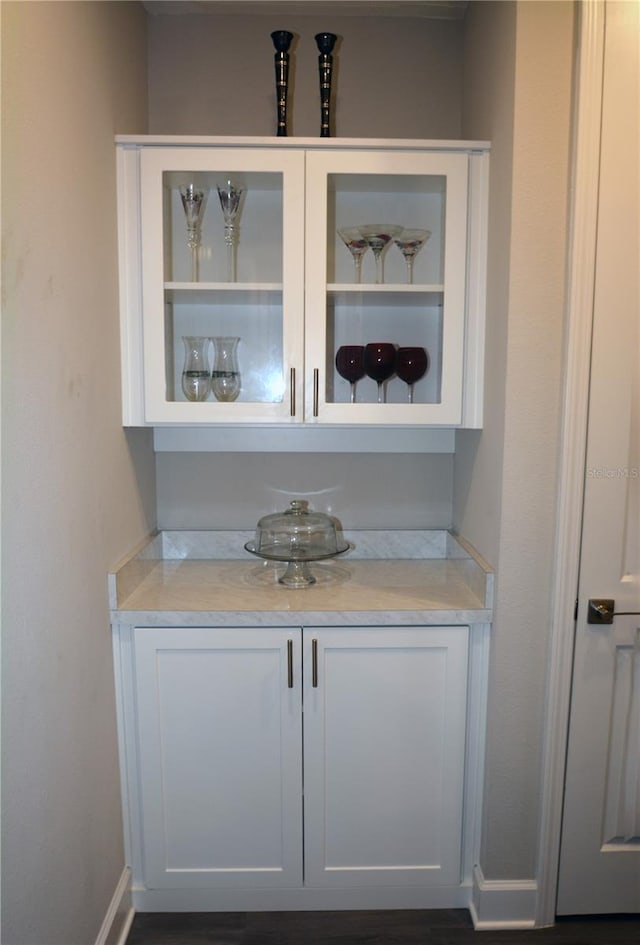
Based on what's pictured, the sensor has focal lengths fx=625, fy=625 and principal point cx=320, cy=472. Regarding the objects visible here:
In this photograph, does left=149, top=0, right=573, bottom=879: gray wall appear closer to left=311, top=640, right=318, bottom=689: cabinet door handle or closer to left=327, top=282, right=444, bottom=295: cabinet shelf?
left=327, top=282, right=444, bottom=295: cabinet shelf

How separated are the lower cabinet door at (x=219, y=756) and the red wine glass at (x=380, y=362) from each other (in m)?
0.73

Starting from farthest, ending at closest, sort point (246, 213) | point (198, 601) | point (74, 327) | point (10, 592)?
point (246, 213)
point (198, 601)
point (74, 327)
point (10, 592)

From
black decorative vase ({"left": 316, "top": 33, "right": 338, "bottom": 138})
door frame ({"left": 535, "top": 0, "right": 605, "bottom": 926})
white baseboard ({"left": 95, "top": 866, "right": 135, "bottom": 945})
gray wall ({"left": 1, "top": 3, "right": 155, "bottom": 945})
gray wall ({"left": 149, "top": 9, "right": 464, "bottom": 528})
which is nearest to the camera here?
gray wall ({"left": 1, "top": 3, "right": 155, "bottom": 945})

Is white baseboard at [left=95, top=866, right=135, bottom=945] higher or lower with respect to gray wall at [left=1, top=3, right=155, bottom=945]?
lower

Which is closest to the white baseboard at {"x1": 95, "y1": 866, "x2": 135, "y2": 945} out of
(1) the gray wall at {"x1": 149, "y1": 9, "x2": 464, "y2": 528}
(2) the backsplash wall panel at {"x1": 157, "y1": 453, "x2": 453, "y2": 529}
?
(2) the backsplash wall panel at {"x1": 157, "y1": 453, "x2": 453, "y2": 529}

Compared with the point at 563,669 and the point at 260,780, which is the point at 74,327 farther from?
the point at 563,669

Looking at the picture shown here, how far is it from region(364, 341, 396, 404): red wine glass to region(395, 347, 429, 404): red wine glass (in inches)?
0.8

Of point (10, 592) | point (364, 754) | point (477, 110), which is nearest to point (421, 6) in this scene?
point (477, 110)

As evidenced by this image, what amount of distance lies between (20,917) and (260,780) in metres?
0.66

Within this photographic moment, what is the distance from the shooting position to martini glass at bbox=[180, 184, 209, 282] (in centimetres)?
172

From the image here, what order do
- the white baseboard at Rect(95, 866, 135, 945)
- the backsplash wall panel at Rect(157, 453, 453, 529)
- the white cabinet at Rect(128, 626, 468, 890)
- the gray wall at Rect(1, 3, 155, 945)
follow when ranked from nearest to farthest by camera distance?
the gray wall at Rect(1, 3, 155, 945) < the white baseboard at Rect(95, 866, 135, 945) < the white cabinet at Rect(128, 626, 468, 890) < the backsplash wall panel at Rect(157, 453, 453, 529)

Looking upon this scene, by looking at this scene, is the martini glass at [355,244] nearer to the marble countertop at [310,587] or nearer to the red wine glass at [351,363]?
the red wine glass at [351,363]

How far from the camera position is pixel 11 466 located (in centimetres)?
106

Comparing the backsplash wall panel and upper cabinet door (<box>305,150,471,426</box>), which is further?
the backsplash wall panel
